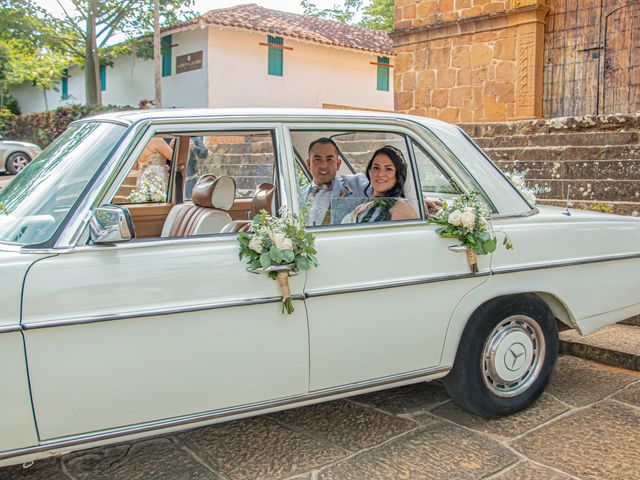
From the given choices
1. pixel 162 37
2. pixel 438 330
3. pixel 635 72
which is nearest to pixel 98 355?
pixel 438 330

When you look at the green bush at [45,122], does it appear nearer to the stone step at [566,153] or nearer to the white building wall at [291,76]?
the white building wall at [291,76]

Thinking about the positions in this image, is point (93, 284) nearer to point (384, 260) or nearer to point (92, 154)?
point (92, 154)

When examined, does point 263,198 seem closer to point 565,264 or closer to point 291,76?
point 565,264

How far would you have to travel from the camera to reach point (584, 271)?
3.91 m

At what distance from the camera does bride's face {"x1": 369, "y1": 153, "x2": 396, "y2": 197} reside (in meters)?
3.84

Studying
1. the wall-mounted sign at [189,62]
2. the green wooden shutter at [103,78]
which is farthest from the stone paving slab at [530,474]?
the green wooden shutter at [103,78]

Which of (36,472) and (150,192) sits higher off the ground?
(150,192)

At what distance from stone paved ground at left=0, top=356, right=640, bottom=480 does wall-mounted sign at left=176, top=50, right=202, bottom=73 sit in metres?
19.6

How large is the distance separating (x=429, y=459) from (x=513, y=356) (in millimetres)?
828

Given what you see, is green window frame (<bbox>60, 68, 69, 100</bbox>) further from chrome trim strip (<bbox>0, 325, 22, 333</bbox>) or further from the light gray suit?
chrome trim strip (<bbox>0, 325, 22, 333</bbox>)

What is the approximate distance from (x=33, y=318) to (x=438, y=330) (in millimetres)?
1943

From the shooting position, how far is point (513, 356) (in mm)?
3783

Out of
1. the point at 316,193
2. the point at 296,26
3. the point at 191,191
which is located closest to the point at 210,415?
the point at 316,193

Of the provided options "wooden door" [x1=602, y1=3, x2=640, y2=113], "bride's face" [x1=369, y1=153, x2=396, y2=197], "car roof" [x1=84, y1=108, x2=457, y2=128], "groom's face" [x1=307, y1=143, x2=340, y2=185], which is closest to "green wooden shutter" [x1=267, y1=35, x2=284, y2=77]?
"wooden door" [x1=602, y1=3, x2=640, y2=113]
